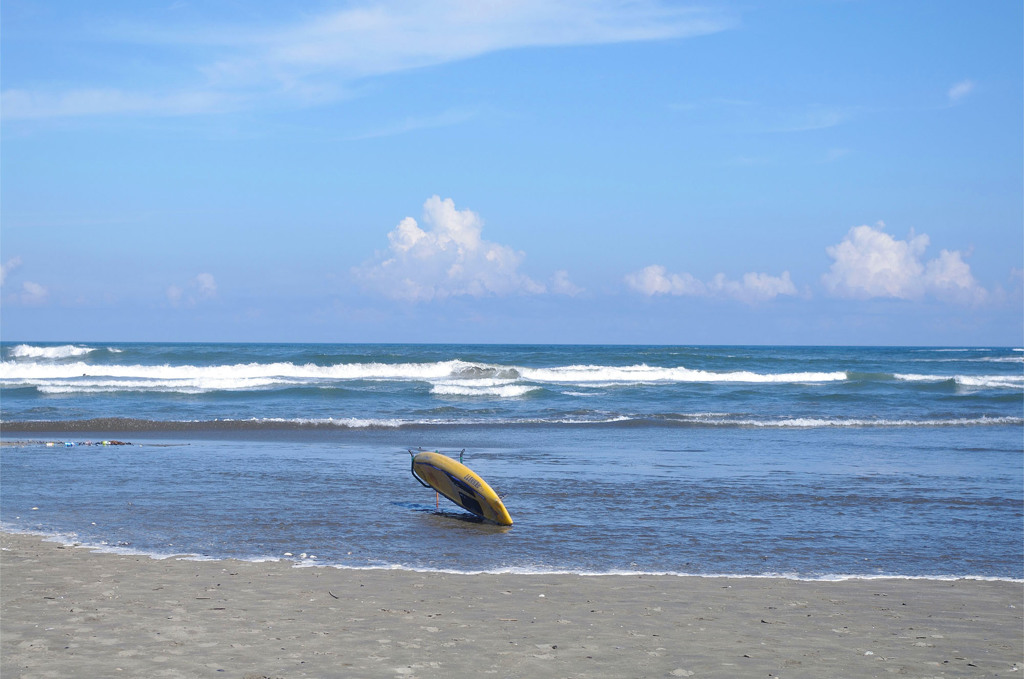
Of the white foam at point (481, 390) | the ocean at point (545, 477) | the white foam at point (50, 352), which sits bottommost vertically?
the ocean at point (545, 477)

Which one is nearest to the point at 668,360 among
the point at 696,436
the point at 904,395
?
the point at 904,395

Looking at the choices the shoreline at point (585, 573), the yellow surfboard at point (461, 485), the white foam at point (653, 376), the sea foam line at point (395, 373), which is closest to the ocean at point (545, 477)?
the shoreline at point (585, 573)

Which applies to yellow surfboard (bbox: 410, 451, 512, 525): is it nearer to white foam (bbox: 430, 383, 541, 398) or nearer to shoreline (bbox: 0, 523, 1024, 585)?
shoreline (bbox: 0, 523, 1024, 585)

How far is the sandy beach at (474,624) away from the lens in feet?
17.5

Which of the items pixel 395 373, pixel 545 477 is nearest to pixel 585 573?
pixel 545 477

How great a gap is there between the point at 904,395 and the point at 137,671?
31.4m

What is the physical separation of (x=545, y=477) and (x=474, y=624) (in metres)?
7.53

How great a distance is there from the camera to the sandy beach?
17.5 ft

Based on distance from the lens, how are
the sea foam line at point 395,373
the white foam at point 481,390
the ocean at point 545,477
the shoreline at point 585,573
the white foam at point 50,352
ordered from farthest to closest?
the white foam at point 50,352 → the sea foam line at point 395,373 → the white foam at point 481,390 → the ocean at point 545,477 → the shoreline at point 585,573

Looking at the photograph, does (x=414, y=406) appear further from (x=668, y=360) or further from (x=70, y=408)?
(x=668, y=360)

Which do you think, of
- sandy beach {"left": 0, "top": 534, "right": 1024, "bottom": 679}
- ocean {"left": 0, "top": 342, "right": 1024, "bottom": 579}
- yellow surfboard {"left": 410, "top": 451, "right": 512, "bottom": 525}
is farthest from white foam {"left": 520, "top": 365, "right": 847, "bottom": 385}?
sandy beach {"left": 0, "top": 534, "right": 1024, "bottom": 679}

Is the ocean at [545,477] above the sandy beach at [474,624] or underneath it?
underneath

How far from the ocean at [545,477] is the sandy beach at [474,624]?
78cm

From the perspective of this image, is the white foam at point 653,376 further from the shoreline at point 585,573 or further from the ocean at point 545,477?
the shoreline at point 585,573
